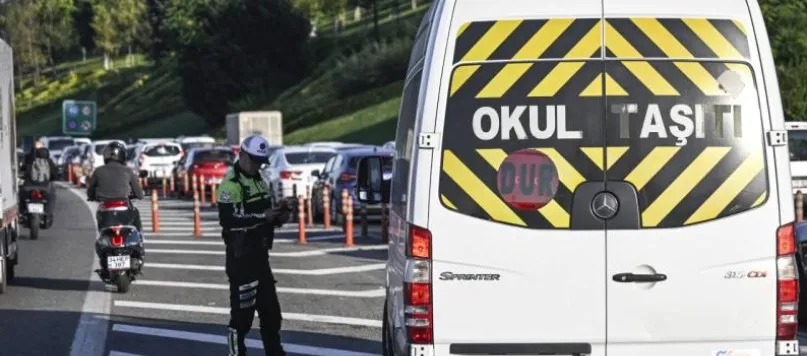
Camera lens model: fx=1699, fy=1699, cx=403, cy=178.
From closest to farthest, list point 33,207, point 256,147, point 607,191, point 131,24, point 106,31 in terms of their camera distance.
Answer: point 607,191, point 256,147, point 33,207, point 106,31, point 131,24

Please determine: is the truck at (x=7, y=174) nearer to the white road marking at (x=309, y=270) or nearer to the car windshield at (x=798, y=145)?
the white road marking at (x=309, y=270)

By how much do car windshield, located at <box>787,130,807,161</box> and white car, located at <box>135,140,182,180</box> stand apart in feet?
92.6

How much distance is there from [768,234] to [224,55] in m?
94.3

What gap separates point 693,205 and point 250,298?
4333mm

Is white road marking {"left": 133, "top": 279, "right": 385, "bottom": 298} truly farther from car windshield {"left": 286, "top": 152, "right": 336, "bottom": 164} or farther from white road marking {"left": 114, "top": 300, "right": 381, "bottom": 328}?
car windshield {"left": 286, "top": 152, "right": 336, "bottom": 164}

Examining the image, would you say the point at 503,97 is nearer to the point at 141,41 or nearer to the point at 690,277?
the point at 690,277

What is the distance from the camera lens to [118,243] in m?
18.3

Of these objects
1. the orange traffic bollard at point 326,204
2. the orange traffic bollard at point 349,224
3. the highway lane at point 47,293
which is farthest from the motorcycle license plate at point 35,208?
the orange traffic bollard at point 349,224

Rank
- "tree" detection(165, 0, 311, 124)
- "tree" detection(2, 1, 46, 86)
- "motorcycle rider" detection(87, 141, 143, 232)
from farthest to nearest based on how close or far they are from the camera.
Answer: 1. "tree" detection(2, 1, 46, 86)
2. "tree" detection(165, 0, 311, 124)
3. "motorcycle rider" detection(87, 141, 143, 232)

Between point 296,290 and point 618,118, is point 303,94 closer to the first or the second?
point 296,290

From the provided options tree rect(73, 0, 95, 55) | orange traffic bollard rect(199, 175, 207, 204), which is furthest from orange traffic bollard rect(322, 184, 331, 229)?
tree rect(73, 0, 95, 55)

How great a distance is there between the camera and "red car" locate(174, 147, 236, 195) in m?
45.7

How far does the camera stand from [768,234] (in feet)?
25.5

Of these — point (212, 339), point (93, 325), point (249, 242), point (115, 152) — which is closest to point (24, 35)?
point (115, 152)
